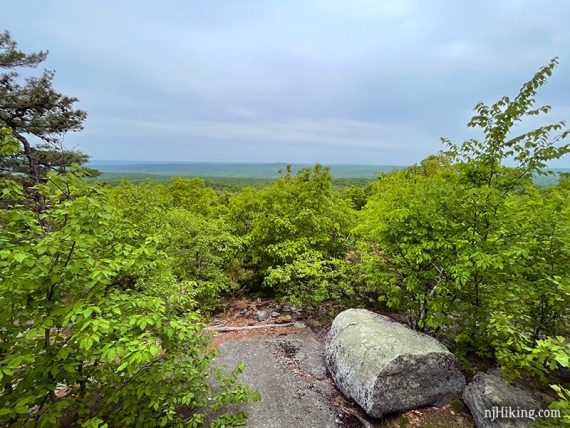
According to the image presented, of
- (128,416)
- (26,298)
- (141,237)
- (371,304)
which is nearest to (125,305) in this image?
(26,298)

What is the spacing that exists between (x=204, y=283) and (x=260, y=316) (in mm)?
2163

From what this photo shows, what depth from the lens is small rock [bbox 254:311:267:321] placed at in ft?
28.4

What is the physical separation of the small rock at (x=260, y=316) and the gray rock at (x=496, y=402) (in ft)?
18.4

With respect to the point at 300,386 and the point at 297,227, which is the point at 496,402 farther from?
the point at 297,227

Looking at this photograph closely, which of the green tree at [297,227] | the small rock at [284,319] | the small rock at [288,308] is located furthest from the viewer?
the green tree at [297,227]

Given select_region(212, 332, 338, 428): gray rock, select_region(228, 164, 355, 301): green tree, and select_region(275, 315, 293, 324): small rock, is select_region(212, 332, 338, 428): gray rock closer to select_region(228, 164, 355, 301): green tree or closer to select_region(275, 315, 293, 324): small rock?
select_region(275, 315, 293, 324): small rock

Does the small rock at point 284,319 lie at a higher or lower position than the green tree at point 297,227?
lower


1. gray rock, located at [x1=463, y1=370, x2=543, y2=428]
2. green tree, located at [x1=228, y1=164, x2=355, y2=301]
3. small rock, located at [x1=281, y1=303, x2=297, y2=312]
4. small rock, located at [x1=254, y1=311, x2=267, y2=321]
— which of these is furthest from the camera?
green tree, located at [x1=228, y1=164, x2=355, y2=301]

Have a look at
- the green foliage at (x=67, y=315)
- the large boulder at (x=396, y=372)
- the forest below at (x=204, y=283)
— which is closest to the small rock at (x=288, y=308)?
the forest below at (x=204, y=283)

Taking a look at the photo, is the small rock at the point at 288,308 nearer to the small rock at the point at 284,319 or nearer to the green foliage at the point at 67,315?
the small rock at the point at 284,319

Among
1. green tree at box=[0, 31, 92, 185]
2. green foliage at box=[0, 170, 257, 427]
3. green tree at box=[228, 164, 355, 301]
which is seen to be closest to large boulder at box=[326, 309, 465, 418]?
green foliage at box=[0, 170, 257, 427]

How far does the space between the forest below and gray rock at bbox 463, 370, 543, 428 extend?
16.8 inches

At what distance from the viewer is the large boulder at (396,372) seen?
452cm

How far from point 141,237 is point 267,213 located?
4.62 m
